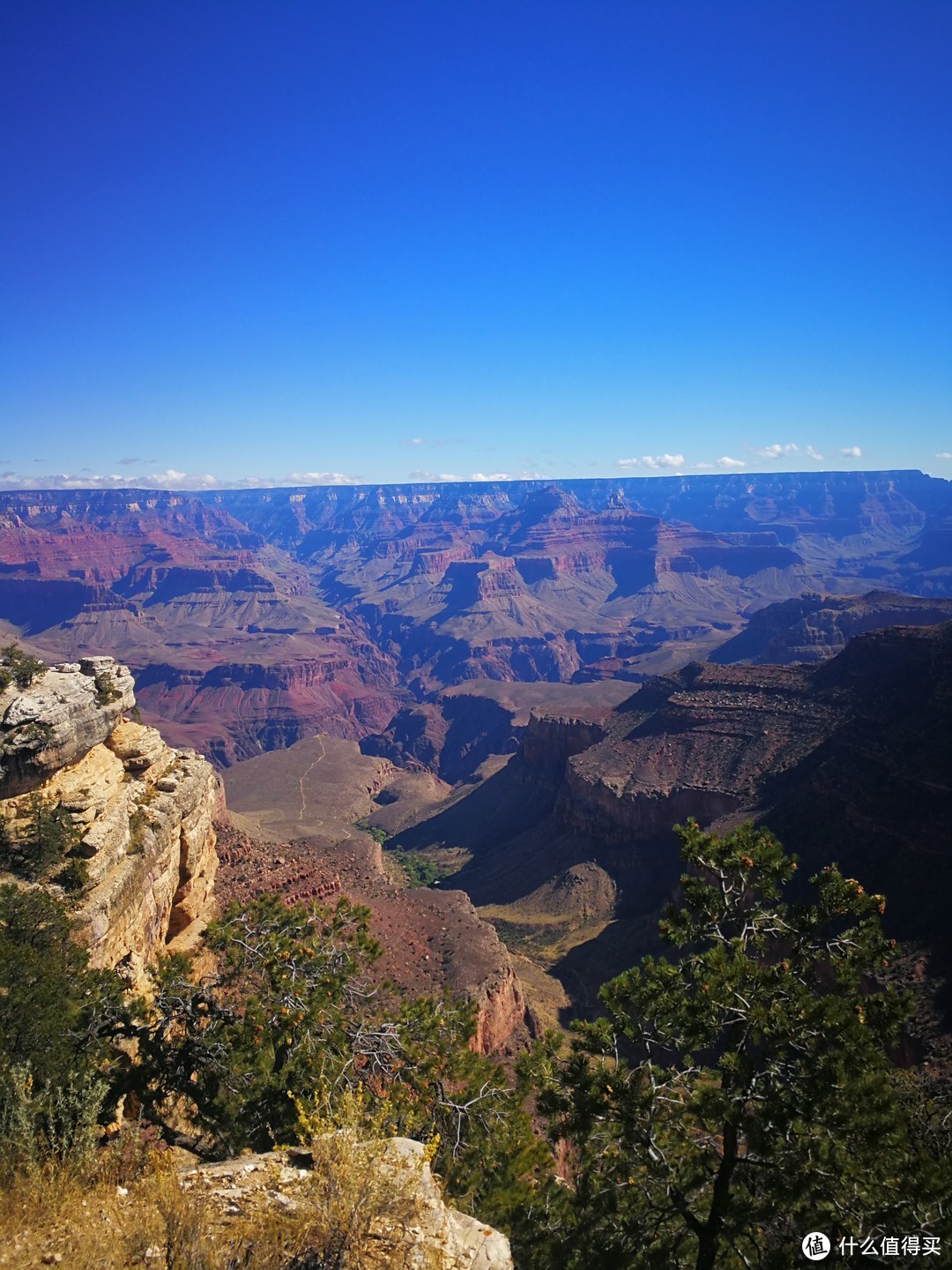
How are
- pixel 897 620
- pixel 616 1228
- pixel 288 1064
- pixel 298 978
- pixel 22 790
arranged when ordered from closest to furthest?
pixel 616 1228, pixel 288 1064, pixel 298 978, pixel 22 790, pixel 897 620

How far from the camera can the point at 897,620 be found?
12575 centimetres

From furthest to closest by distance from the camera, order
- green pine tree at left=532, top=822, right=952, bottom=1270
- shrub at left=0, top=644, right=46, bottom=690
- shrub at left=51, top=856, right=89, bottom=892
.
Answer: shrub at left=0, top=644, right=46, bottom=690 < shrub at left=51, top=856, right=89, bottom=892 < green pine tree at left=532, top=822, right=952, bottom=1270

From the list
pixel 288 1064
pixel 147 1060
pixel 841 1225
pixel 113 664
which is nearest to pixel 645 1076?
pixel 841 1225

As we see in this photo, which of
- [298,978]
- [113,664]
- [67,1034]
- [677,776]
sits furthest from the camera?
[677,776]

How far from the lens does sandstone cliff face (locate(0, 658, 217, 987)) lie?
2064cm

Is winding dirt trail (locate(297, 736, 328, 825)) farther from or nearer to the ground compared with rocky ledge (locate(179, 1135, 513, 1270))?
nearer to the ground

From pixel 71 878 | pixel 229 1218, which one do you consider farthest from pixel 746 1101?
pixel 71 878

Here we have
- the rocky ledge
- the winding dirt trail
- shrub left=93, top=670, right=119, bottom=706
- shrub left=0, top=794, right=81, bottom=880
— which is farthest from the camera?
the winding dirt trail

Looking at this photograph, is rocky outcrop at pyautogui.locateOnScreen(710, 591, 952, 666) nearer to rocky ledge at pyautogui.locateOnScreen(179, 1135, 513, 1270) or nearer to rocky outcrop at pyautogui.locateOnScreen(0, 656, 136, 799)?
rocky outcrop at pyautogui.locateOnScreen(0, 656, 136, 799)

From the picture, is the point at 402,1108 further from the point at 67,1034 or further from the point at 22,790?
the point at 22,790

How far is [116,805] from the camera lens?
2317 cm

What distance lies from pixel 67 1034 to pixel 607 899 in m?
52.4

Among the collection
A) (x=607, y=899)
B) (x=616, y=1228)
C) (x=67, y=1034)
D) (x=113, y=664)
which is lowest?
(x=607, y=899)

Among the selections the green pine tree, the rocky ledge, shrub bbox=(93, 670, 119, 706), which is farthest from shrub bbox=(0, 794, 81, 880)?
the green pine tree
